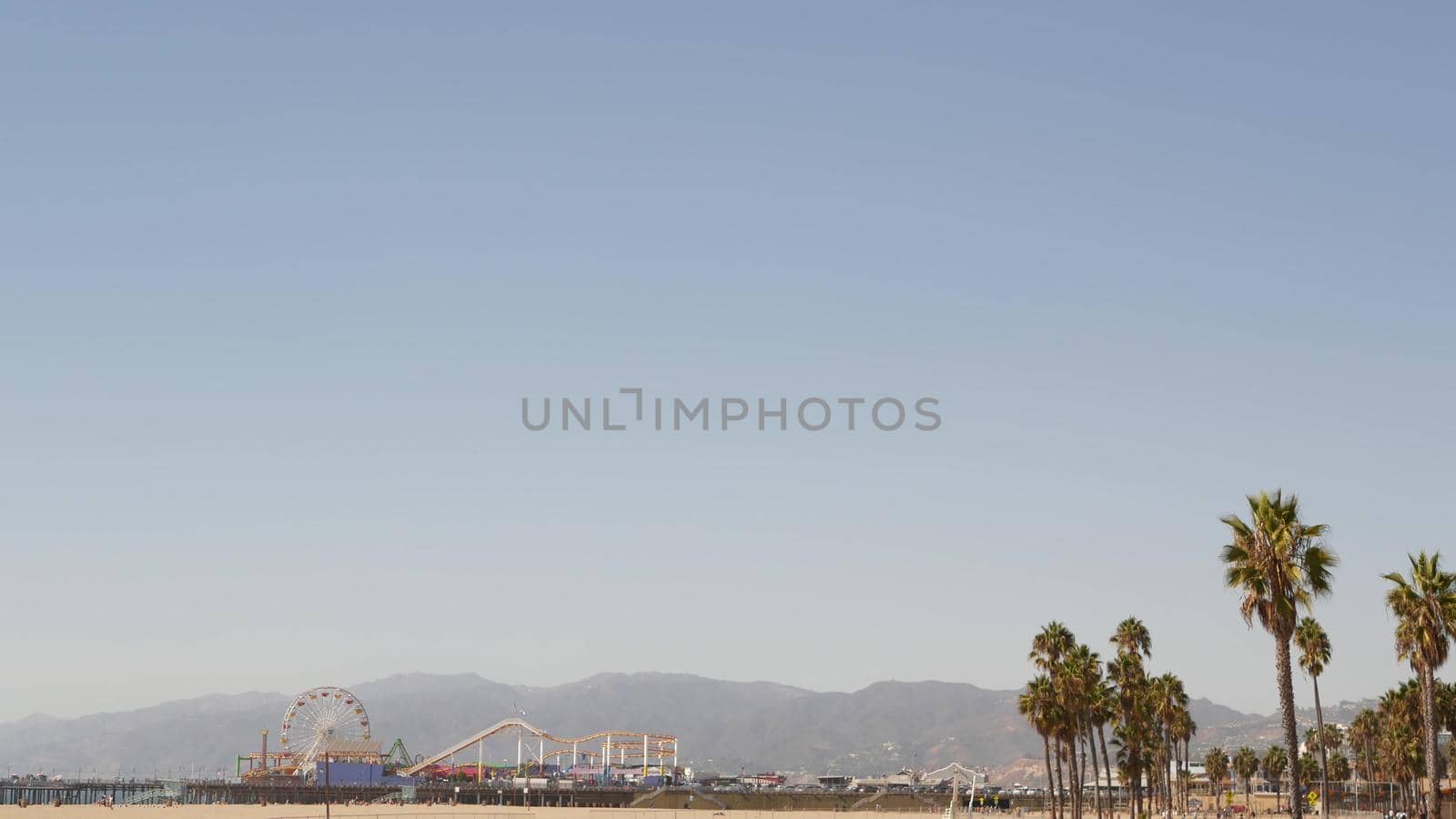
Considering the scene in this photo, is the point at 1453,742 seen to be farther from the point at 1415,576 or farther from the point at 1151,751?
the point at 1415,576

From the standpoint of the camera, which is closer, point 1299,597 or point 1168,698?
point 1299,597

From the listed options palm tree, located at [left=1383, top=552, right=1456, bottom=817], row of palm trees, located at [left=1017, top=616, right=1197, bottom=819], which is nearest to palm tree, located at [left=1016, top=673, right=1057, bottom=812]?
row of palm trees, located at [left=1017, top=616, right=1197, bottom=819]

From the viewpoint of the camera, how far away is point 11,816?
495 ft

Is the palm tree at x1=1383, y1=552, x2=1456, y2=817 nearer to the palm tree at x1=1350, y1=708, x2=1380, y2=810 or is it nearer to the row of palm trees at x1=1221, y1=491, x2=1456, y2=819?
the row of palm trees at x1=1221, y1=491, x2=1456, y2=819

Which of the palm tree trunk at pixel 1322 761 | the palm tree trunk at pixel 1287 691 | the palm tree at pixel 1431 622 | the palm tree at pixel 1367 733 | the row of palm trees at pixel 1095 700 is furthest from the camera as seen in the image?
the palm tree at pixel 1367 733

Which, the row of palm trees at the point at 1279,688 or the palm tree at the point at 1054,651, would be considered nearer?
the row of palm trees at the point at 1279,688

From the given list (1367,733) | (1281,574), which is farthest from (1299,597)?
(1367,733)

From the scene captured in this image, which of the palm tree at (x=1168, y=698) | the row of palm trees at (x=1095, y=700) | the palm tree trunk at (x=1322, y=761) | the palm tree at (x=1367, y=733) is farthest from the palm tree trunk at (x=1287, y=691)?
the palm tree at (x=1367, y=733)

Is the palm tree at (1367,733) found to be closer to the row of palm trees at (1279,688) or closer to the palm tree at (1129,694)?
the row of palm trees at (1279,688)

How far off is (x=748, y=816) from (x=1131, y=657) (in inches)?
2860

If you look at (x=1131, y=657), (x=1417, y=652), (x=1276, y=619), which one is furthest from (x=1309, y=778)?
(x=1276, y=619)

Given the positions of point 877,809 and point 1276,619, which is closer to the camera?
point 1276,619

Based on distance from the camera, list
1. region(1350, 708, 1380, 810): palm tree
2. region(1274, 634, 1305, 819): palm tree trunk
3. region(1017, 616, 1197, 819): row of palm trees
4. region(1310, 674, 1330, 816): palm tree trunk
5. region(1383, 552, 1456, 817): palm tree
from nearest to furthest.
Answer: region(1274, 634, 1305, 819): palm tree trunk < region(1383, 552, 1456, 817): palm tree < region(1310, 674, 1330, 816): palm tree trunk < region(1017, 616, 1197, 819): row of palm trees < region(1350, 708, 1380, 810): palm tree

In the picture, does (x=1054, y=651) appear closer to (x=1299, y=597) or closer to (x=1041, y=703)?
(x=1041, y=703)
